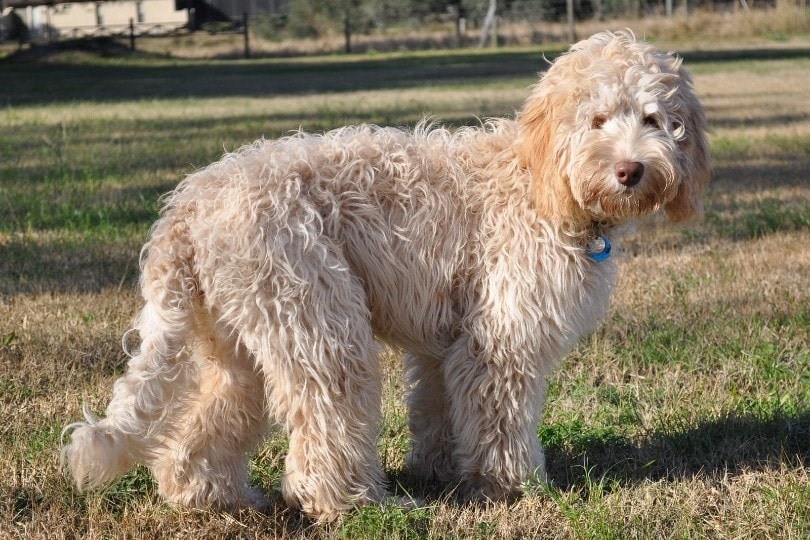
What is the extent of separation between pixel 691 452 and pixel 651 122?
1.58m

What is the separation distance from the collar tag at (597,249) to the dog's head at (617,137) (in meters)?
0.13

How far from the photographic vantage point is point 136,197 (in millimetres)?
9695

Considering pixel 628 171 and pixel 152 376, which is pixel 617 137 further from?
pixel 152 376

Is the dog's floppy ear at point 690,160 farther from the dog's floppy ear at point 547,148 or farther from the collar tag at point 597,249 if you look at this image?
the dog's floppy ear at point 547,148

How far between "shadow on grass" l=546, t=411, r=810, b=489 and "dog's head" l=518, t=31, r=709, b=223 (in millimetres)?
1155

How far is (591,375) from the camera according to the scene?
551 centimetres

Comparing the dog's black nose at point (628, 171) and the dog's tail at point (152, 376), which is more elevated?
the dog's black nose at point (628, 171)

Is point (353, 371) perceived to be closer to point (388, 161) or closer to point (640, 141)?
point (388, 161)

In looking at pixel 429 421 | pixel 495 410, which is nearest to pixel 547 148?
pixel 495 410

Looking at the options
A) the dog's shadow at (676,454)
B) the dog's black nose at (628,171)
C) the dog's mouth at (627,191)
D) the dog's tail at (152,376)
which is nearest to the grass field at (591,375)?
the dog's shadow at (676,454)

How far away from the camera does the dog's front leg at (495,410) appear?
13.3ft

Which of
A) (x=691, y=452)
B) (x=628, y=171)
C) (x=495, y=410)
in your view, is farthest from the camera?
(x=691, y=452)

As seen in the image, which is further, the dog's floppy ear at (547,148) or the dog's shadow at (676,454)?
the dog's shadow at (676,454)

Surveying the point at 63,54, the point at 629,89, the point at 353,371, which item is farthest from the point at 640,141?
the point at 63,54
